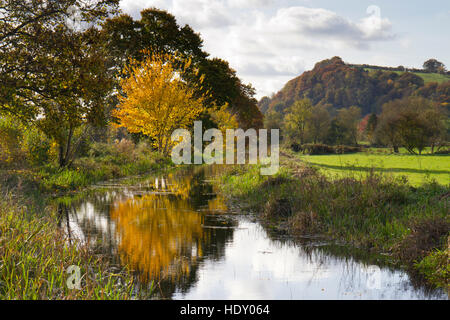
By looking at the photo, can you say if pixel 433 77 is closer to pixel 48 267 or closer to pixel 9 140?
pixel 9 140

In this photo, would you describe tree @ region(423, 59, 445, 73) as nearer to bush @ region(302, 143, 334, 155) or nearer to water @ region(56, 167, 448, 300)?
bush @ region(302, 143, 334, 155)

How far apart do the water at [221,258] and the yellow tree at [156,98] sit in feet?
67.9

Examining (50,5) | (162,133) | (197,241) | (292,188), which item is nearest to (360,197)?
(292,188)

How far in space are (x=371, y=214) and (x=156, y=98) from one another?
26.6 metres

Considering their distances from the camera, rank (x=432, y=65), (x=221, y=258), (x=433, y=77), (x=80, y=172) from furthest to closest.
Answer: (x=432, y=65) → (x=433, y=77) → (x=80, y=172) → (x=221, y=258)

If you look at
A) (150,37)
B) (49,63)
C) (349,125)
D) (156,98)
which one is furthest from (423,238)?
(349,125)

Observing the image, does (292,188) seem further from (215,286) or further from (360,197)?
(215,286)

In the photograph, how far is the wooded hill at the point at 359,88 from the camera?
99.0 meters

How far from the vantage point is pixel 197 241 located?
1017 cm

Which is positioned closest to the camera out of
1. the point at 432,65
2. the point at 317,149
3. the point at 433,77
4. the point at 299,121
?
the point at 317,149

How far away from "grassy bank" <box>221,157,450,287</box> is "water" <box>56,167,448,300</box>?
564mm

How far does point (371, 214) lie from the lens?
422 inches

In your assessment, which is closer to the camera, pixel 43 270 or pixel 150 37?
pixel 43 270

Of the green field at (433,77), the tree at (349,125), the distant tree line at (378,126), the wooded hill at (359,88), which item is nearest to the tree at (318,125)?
the distant tree line at (378,126)
